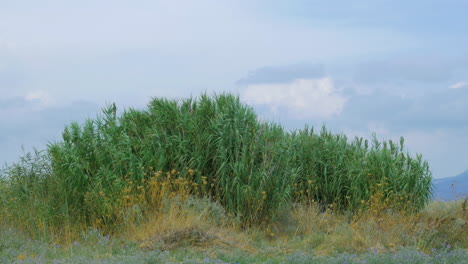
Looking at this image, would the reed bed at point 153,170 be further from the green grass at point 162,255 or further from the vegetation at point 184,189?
the green grass at point 162,255

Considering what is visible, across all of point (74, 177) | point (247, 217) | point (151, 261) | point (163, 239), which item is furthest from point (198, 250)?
point (74, 177)

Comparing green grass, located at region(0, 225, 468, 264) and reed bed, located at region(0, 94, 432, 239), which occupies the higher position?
reed bed, located at region(0, 94, 432, 239)

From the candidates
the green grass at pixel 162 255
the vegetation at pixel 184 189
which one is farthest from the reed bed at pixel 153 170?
the green grass at pixel 162 255

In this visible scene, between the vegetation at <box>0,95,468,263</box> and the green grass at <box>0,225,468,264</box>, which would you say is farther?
the vegetation at <box>0,95,468,263</box>

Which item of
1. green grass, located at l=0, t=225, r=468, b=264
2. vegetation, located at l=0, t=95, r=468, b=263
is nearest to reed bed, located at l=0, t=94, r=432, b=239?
vegetation, located at l=0, t=95, r=468, b=263

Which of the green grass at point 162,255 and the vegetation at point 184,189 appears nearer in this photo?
the green grass at point 162,255

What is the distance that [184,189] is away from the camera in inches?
459

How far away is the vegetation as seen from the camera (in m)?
10.8

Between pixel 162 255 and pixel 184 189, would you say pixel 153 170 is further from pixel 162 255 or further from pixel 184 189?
pixel 162 255

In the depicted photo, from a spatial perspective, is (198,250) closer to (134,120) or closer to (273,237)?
(273,237)

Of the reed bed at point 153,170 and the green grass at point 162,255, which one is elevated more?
the reed bed at point 153,170

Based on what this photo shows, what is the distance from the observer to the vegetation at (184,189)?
10828 mm

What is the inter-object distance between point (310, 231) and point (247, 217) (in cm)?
146

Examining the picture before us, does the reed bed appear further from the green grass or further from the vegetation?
the green grass
